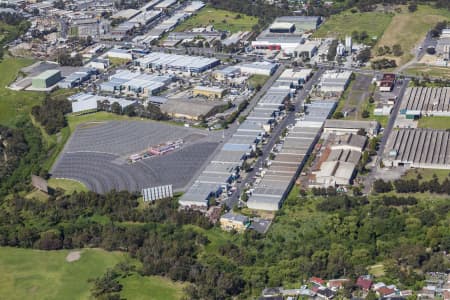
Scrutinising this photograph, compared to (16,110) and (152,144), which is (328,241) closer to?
(152,144)

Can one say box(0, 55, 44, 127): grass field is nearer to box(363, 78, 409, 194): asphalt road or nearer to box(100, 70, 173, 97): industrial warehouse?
box(100, 70, 173, 97): industrial warehouse

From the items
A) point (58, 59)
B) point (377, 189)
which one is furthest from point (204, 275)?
point (58, 59)

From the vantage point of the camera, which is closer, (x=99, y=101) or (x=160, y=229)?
(x=160, y=229)

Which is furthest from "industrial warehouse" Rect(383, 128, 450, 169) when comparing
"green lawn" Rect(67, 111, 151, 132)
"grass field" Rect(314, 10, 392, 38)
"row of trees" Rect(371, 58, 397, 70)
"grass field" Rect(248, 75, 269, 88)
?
"grass field" Rect(314, 10, 392, 38)

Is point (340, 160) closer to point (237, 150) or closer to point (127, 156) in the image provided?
point (237, 150)

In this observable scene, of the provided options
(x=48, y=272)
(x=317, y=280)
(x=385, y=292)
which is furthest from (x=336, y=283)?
(x=48, y=272)

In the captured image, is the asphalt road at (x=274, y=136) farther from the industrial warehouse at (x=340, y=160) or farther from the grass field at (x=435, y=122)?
the grass field at (x=435, y=122)
